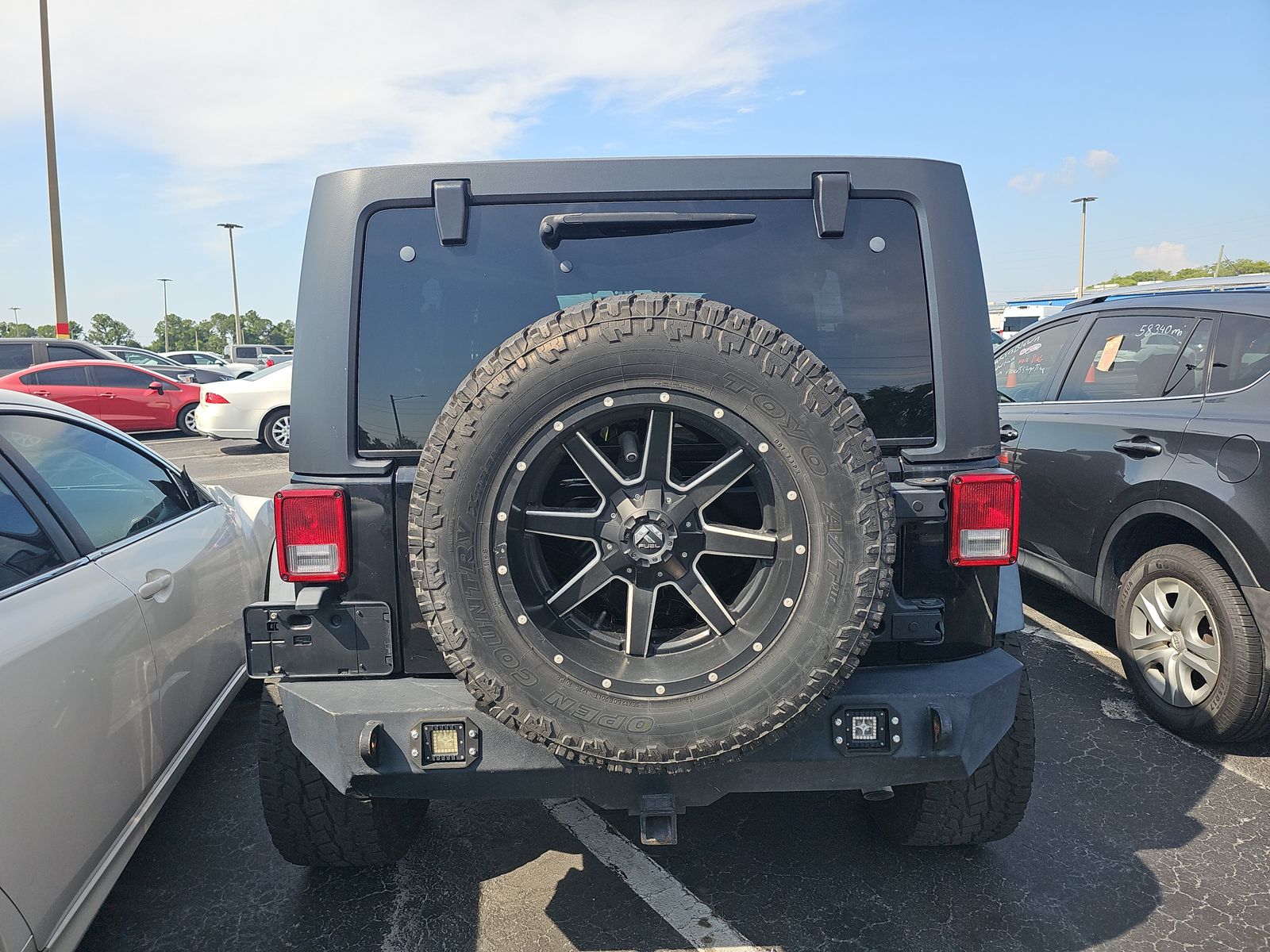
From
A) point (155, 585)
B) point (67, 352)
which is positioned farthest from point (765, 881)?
point (67, 352)

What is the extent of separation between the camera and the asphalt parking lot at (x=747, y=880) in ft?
7.93

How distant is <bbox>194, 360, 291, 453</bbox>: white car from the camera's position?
484 inches

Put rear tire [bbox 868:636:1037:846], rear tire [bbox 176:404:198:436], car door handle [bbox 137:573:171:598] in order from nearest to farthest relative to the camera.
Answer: rear tire [bbox 868:636:1037:846]
car door handle [bbox 137:573:171:598]
rear tire [bbox 176:404:198:436]

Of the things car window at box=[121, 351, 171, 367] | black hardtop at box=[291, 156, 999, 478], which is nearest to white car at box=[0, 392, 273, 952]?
black hardtop at box=[291, 156, 999, 478]

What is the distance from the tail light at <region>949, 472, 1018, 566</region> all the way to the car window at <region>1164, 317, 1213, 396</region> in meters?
2.08

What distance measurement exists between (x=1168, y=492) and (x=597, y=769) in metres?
2.88

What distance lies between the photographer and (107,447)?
125 inches

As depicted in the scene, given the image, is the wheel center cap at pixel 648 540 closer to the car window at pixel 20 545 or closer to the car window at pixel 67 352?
the car window at pixel 20 545

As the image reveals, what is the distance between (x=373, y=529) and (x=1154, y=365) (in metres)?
3.68

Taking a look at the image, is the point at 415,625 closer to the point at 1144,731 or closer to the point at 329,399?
the point at 329,399

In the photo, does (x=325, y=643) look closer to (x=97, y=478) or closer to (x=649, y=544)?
(x=649, y=544)

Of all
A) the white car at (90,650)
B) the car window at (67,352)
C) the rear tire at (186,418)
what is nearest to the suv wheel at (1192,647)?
the white car at (90,650)

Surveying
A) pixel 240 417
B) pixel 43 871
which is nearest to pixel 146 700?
pixel 43 871

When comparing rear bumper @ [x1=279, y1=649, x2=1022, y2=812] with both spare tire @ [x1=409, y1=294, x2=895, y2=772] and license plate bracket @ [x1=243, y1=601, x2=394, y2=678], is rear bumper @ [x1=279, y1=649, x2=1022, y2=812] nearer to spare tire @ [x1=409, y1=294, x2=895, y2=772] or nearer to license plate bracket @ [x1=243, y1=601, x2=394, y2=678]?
license plate bracket @ [x1=243, y1=601, x2=394, y2=678]
